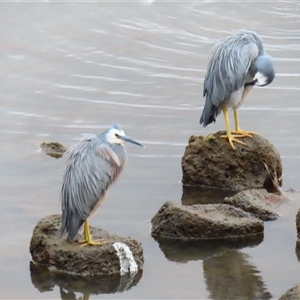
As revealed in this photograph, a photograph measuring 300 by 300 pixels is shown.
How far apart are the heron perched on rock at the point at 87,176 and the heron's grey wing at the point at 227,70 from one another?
2.53 m

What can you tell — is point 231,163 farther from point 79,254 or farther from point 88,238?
point 79,254

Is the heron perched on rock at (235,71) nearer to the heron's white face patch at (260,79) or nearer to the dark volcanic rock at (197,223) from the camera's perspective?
the heron's white face patch at (260,79)

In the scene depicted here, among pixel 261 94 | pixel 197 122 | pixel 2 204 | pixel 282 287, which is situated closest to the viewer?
pixel 282 287

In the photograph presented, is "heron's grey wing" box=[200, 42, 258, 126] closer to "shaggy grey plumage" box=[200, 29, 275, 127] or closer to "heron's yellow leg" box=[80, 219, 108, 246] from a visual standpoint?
"shaggy grey plumage" box=[200, 29, 275, 127]

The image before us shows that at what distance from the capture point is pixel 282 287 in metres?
7.70

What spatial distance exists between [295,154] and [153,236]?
288cm

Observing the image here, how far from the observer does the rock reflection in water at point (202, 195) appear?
9742 millimetres

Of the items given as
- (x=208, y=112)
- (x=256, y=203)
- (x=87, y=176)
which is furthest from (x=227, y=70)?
(x=87, y=176)

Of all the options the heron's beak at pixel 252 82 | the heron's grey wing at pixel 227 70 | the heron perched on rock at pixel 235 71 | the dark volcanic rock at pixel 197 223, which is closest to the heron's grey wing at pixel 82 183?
the dark volcanic rock at pixel 197 223

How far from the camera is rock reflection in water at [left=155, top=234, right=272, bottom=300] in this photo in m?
7.66

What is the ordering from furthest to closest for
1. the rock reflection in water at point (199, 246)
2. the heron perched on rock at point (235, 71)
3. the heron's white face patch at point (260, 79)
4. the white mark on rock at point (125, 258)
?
the heron's white face patch at point (260, 79) < the heron perched on rock at point (235, 71) < the rock reflection in water at point (199, 246) < the white mark on rock at point (125, 258)

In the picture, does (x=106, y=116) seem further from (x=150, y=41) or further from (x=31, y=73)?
(x=150, y=41)

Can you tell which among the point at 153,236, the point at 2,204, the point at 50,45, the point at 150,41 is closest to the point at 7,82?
the point at 50,45

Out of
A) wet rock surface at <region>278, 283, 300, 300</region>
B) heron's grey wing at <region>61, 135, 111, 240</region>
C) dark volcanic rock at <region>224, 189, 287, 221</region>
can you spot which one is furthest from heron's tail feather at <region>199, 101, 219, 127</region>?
wet rock surface at <region>278, 283, 300, 300</region>
